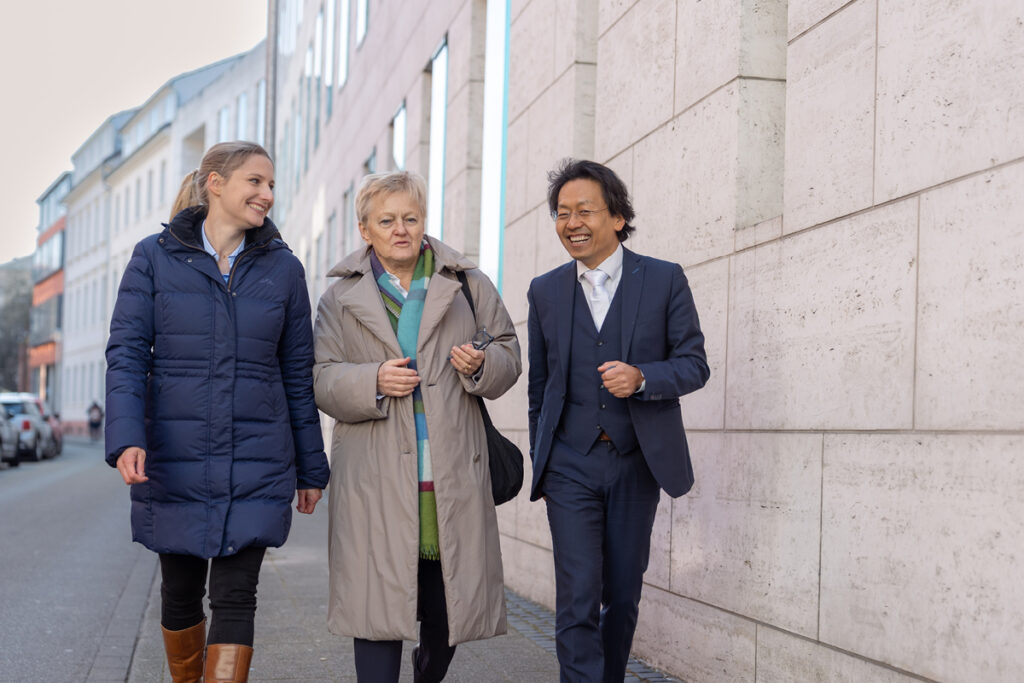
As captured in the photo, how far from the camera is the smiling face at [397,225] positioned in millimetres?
4254

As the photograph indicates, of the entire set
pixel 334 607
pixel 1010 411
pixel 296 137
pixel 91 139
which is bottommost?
pixel 334 607

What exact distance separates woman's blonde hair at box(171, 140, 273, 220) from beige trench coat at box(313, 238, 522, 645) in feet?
1.71

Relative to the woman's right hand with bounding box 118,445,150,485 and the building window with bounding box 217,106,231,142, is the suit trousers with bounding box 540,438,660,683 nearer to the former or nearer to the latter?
the woman's right hand with bounding box 118,445,150,485

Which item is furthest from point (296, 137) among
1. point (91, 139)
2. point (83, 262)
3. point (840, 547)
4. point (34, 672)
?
point (91, 139)

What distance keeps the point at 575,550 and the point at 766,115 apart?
6.93 ft

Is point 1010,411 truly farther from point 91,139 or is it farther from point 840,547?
point 91,139

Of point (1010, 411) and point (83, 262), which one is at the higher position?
point (83, 262)

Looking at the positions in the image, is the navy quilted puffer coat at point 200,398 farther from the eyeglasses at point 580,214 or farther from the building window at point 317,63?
the building window at point 317,63

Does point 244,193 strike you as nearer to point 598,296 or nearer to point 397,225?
point 397,225

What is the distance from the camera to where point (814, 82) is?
462 cm

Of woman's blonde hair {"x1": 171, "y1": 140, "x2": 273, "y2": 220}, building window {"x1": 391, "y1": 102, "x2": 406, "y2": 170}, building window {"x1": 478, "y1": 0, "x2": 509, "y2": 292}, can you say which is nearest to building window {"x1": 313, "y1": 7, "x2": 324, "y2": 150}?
building window {"x1": 391, "y1": 102, "x2": 406, "y2": 170}

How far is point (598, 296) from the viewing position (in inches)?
173

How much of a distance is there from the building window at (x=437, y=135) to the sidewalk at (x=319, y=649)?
15.2 feet

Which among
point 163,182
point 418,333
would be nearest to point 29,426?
point 163,182
